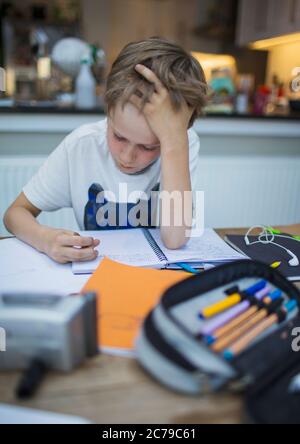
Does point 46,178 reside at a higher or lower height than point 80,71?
lower

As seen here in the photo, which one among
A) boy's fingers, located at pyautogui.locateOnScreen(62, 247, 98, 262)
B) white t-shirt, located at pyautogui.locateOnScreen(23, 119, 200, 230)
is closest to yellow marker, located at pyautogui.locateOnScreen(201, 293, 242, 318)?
boy's fingers, located at pyautogui.locateOnScreen(62, 247, 98, 262)

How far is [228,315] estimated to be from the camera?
0.39m

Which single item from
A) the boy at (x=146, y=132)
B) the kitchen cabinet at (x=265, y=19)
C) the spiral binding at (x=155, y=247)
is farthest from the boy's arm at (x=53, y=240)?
the kitchen cabinet at (x=265, y=19)

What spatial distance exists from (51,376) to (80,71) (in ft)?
5.25

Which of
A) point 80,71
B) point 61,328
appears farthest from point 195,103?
point 80,71

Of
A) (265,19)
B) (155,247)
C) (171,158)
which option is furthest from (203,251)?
(265,19)

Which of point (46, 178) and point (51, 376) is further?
point (46, 178)

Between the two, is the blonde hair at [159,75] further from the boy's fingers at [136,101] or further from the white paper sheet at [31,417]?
the white paper sheet at [31,417]

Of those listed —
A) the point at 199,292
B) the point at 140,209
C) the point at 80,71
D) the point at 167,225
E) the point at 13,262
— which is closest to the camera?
the point at 199,292

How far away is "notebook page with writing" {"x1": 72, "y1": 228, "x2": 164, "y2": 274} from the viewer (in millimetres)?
610

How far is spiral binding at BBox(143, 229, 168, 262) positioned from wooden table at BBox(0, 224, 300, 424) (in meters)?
0.31

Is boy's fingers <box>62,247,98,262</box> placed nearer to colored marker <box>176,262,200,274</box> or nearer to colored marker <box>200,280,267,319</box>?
colored marker <box>176,262,200,274</box>

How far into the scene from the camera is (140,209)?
1.00 meters
